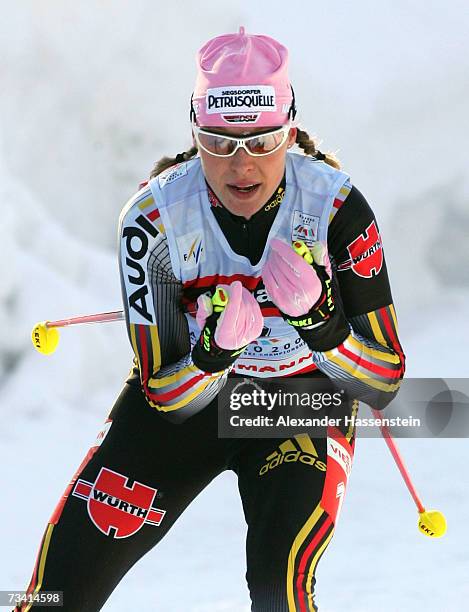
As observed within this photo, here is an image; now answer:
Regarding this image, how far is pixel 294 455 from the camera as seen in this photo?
11.4ft

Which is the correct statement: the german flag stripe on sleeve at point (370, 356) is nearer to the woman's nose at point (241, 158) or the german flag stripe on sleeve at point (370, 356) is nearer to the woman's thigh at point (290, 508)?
the woman's thigh at point (290, 508)

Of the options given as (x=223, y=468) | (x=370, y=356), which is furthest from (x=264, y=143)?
(x=223, y=468)

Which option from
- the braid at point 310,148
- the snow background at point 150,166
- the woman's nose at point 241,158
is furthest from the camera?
the snow background at point 150,166

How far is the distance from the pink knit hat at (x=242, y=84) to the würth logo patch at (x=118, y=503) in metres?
1.11

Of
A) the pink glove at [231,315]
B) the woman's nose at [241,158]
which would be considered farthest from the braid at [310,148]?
the pink glove at [231,315]

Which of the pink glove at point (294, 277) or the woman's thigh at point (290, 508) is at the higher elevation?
the pink glove at point (294, 277)

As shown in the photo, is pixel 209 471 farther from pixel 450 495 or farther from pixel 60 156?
pixel 60 156

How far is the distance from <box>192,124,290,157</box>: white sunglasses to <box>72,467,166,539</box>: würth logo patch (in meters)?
1.05

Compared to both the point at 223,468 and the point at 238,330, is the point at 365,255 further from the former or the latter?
the point at 223,468

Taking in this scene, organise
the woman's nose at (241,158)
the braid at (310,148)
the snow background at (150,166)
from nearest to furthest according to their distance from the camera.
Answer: the woman's nose at (241,158)
the braid at (310,148)
the snow background at (150,166)

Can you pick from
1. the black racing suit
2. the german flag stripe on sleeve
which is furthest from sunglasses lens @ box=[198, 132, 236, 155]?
the german flag stripe on sleeve

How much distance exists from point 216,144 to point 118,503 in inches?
43.7

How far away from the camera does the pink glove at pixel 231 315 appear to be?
3.16 m

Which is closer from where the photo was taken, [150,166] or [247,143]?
[247,143]
